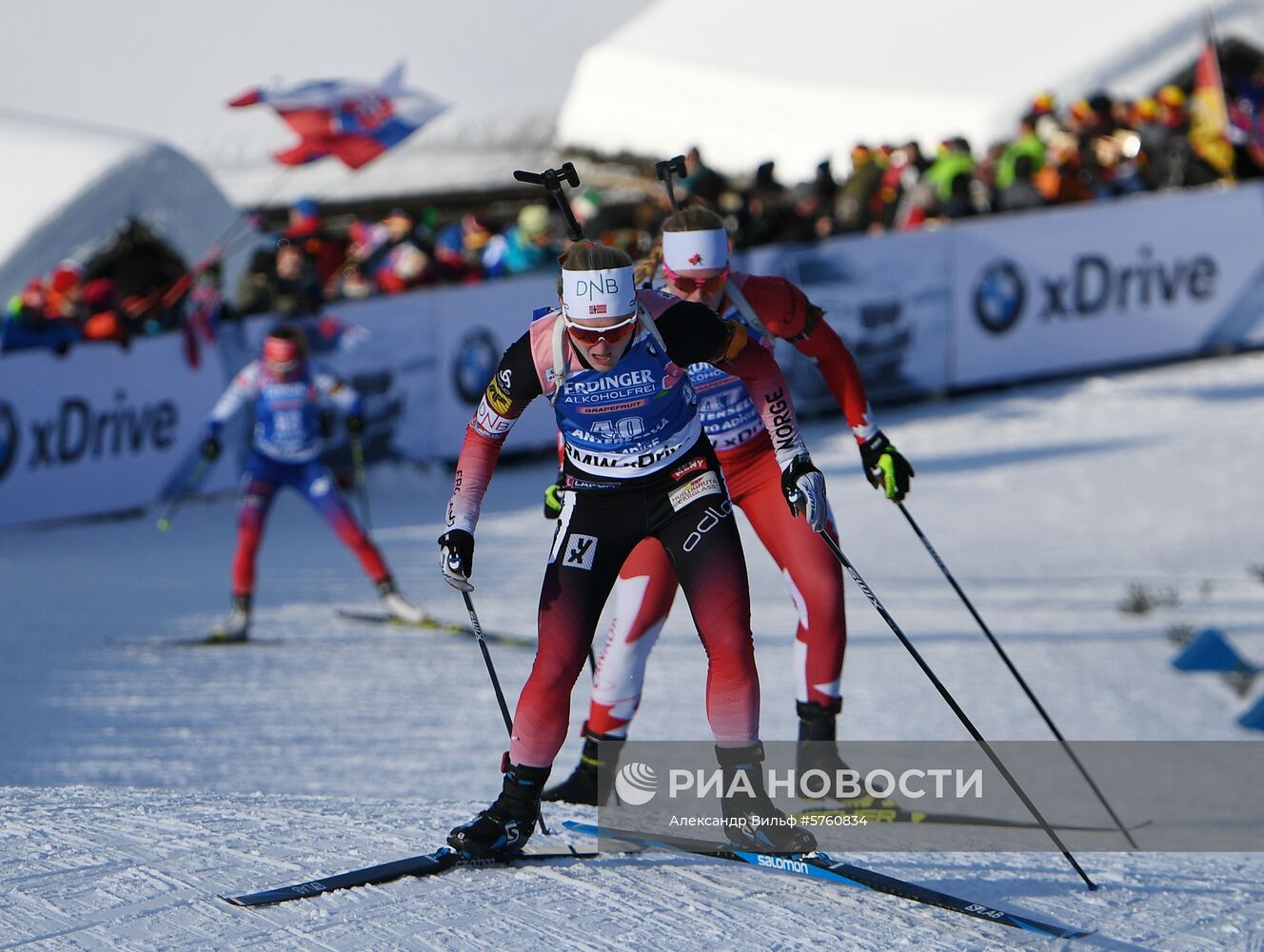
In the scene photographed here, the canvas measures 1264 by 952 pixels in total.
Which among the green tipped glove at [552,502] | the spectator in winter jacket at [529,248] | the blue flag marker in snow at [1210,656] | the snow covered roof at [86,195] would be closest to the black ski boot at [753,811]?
the green tipped glove at [552,502]

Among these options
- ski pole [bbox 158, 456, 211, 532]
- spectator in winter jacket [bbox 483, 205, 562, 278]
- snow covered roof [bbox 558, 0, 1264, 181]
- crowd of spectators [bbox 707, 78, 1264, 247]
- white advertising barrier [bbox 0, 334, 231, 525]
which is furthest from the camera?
snow covered roof [bbox 558, 0, 1264, 181]

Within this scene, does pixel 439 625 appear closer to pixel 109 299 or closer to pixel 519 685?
pixel 519 685

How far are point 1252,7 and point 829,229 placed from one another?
9958 mm

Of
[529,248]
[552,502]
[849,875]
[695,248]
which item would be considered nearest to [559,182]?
[695,248]

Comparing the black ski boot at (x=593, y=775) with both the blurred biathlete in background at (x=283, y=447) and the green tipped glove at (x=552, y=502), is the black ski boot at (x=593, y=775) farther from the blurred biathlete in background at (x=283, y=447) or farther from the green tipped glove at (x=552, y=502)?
the blurred biathlete in background at (x=283, y=447)

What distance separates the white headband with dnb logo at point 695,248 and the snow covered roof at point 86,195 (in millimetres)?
9570

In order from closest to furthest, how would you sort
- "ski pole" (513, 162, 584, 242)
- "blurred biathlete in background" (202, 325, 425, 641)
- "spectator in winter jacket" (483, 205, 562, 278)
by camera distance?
"ski pole" (513, 162, 584, 242), "blurred biathlete in background" (202, 325, 425, 641), "spectator in winter jacket" (483, 205, 562, 278)

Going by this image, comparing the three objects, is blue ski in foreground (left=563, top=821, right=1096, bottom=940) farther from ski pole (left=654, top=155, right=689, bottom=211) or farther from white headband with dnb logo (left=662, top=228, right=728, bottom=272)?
ski pole (left=654, top=155, right=689, bottom=211)

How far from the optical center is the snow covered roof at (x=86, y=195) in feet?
47.0

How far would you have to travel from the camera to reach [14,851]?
204 inches

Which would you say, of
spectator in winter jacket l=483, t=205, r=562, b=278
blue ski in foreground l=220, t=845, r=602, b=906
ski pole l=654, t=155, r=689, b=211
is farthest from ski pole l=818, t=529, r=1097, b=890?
spectator in winter jacket l=483, t=205, r=562, b=278

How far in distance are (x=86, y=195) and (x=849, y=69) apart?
11.5 m

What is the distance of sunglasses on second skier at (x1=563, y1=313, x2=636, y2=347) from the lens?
496 cm

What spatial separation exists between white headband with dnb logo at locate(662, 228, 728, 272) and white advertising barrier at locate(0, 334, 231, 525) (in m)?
7.75
